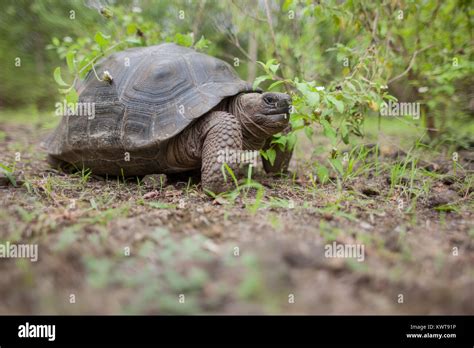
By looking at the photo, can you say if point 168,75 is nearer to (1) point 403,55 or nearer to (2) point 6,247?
(2) point 6,247

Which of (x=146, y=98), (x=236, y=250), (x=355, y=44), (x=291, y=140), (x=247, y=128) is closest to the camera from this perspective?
(x=236, y=250)

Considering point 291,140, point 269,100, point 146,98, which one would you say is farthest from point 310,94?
point 146,98

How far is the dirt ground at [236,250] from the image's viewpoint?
154 centimetres

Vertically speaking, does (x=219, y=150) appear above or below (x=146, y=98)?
below

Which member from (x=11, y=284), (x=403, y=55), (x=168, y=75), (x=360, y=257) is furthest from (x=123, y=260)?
(x=403, y=55)

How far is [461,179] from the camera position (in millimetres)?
3738

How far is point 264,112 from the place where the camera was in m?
3.49

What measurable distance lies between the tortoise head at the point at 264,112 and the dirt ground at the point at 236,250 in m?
0.60

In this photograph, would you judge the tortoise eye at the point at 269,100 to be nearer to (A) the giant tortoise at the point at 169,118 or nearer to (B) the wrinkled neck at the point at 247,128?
(A) the giant tortoise at the point at 169,118

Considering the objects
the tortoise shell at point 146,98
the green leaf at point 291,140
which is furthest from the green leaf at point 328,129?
the tortoise shell at point 146,98

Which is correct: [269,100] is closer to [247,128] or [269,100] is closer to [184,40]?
[247,128]

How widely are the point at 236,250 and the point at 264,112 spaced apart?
6.18 feet

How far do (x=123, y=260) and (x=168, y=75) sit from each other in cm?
225

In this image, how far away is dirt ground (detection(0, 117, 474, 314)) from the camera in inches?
60.6
